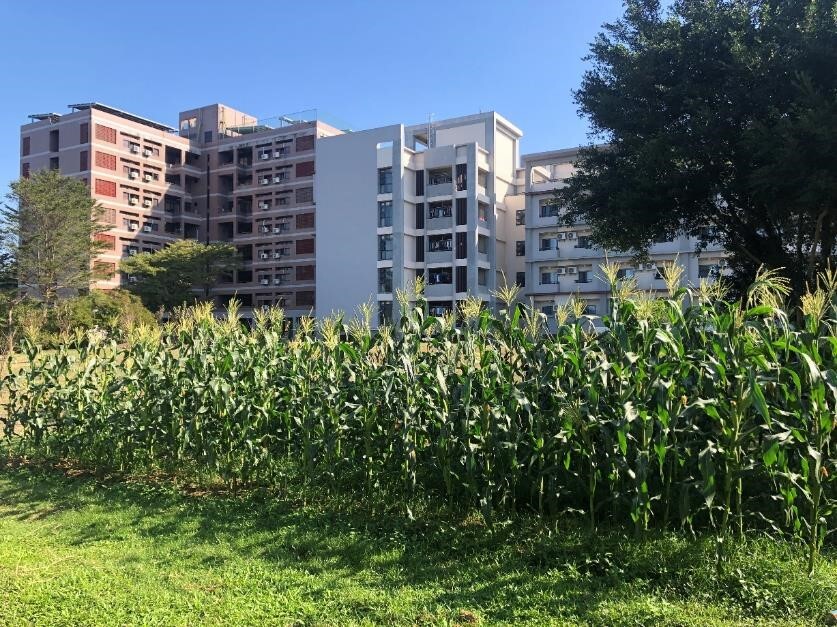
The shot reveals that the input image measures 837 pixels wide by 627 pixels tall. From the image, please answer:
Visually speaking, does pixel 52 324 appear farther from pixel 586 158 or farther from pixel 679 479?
pixel 679 479

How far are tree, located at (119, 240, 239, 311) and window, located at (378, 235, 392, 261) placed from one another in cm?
1214

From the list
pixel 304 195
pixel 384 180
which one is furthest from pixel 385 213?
pixel 304 195

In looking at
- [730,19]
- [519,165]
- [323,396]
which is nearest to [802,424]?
[323,396]

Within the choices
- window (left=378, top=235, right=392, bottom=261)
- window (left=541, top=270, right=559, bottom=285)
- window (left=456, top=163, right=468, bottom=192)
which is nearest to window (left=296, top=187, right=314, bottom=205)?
window (left=378, top=235, right=392, bottom=261)

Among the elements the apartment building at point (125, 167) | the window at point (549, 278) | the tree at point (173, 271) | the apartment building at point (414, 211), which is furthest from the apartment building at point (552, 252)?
the apartment building at point (125, 167)

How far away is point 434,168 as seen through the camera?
4509 centimetres

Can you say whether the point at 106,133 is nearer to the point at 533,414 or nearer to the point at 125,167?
the point at 125,167

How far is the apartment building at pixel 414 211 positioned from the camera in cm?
4338

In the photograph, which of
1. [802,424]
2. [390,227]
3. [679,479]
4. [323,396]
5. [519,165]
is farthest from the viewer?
[519,165]

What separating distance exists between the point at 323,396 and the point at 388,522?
4.49 ft

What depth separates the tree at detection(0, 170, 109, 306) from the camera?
3741 cm

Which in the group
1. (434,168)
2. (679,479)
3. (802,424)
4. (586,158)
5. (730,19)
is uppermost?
(434,168)

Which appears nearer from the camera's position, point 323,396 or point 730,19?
point 323,396

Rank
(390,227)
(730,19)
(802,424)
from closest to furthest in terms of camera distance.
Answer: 1. (802,424)
2. (730,19)
3. (390,227)
